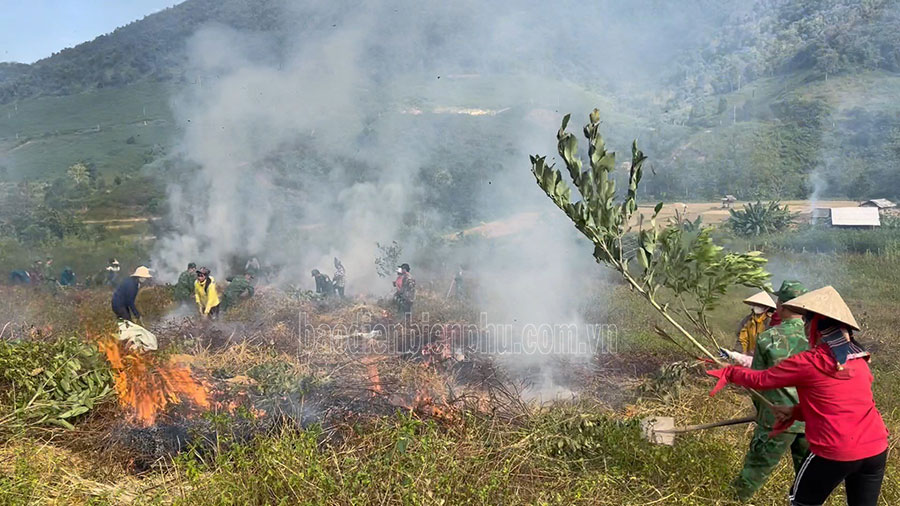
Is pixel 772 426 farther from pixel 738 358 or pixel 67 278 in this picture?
pixel 67 278

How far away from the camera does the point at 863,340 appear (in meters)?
9.02

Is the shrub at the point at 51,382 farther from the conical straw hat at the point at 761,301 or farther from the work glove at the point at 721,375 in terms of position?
the conical straw hat at the point at 761,301

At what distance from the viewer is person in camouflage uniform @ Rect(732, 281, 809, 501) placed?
386 cm

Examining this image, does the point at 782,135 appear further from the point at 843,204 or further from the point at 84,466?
the point at 84,466

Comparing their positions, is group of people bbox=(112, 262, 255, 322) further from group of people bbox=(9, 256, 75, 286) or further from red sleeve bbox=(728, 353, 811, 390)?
red sleeve bbox=(728, 353, 811, 390)

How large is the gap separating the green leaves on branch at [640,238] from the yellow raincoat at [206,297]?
8.15m

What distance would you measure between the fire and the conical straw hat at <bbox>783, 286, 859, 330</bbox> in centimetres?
476

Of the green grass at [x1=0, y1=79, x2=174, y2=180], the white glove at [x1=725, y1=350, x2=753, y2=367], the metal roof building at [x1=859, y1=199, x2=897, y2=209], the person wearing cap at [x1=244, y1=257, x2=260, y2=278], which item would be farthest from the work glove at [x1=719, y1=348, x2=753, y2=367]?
the green grass at [x1=0, y1=79, x2=174, y2=180]

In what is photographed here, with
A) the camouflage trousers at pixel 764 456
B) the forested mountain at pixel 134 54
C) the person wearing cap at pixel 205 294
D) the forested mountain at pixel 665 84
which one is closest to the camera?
the camouflage trousers at pixel 764 456

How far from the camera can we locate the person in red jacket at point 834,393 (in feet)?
10.0

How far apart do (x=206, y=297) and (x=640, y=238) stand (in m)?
8.58

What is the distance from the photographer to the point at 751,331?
6.13 m

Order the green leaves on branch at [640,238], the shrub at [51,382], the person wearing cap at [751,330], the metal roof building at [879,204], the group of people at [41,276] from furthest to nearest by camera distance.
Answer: the metal roof building at [879,204], the group of people at [41,276], the person wearing cap at [751,330], the shrub at [51,382], the green leaves on branch at [640,238]

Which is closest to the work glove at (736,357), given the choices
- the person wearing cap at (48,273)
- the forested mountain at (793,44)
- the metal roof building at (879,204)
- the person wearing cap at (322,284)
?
the person wearing cap at (322,284)
